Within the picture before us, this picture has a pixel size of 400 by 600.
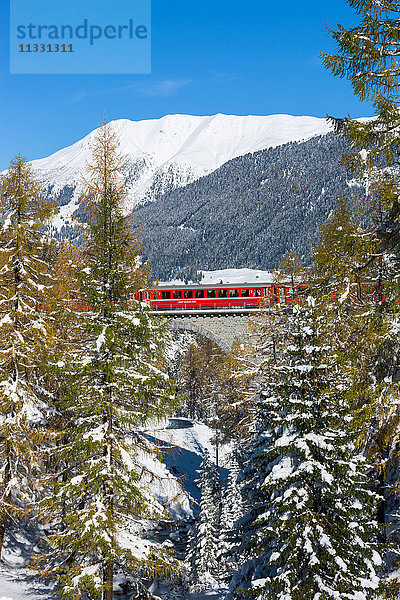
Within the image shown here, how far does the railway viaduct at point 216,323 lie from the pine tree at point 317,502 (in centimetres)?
2762

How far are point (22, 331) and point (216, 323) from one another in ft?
82.7

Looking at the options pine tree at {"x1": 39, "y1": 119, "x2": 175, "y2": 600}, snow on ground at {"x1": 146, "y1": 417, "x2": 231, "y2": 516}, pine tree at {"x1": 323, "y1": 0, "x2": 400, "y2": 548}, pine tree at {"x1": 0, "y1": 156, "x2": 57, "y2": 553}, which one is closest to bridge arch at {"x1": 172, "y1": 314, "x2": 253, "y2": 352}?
snow on ground at {"x1": 146, "y1": 417, "x2": 231, "y2": 516}

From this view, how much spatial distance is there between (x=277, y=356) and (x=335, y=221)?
5843 millimetres

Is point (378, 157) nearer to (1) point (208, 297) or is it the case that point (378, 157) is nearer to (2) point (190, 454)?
(1) point (208, 297)

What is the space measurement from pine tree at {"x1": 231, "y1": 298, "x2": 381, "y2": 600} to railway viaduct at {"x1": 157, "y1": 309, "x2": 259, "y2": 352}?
27618 mm

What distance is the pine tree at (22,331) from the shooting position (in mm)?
12953

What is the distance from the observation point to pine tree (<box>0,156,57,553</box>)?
510 inches

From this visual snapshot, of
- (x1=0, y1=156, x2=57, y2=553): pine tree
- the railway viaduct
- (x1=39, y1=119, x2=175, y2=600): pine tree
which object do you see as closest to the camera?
(x1=39, y1=119, x2=175, y2=600): pine tree

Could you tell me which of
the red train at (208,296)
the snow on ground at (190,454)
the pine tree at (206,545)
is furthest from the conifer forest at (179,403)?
the red train at (208,296)

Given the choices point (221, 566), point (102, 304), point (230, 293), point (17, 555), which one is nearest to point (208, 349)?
point (230, 293)

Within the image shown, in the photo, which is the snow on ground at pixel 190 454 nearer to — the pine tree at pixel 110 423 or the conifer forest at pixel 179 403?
the conifer forest at pixel 179 403

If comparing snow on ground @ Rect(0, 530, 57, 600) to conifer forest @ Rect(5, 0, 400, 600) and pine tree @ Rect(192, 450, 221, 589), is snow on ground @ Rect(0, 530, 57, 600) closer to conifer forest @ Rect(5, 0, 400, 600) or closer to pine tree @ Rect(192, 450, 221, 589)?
conifer forest @ Rect(5, 0, 400, 600)

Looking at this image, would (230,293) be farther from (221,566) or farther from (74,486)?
(74,486)

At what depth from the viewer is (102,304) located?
10.1 meters
